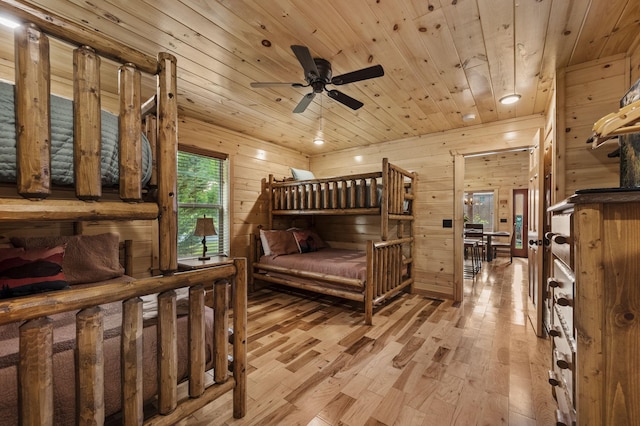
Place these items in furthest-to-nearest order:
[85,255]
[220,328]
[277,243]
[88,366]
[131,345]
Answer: [277,243]
[85,255]
[220,328]
[131,345]
[88,366]

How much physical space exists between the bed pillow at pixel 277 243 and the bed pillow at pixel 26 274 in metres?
2.32

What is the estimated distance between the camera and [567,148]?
2.10 m

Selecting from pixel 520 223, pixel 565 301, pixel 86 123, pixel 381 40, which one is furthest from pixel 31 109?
pixel 520 223

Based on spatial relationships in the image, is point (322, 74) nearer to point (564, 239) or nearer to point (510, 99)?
point (564, 239)

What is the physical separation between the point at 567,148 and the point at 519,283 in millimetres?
3193

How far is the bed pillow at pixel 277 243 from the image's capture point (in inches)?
151

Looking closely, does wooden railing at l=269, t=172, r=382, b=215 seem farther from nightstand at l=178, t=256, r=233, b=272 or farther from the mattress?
the mattress

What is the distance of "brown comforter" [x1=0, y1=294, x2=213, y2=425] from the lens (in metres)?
0.87

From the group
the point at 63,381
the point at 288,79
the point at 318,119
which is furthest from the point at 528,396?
the point at 318,119

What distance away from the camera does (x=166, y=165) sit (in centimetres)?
116

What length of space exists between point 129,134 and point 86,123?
0.13 meters

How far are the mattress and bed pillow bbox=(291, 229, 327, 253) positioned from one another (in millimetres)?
2984

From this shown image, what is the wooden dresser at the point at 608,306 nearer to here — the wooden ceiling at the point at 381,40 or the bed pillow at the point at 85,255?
the wooden ceiling at the point at 381,40

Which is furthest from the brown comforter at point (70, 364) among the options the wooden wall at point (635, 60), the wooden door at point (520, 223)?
the wooden door at point (520, 223)
